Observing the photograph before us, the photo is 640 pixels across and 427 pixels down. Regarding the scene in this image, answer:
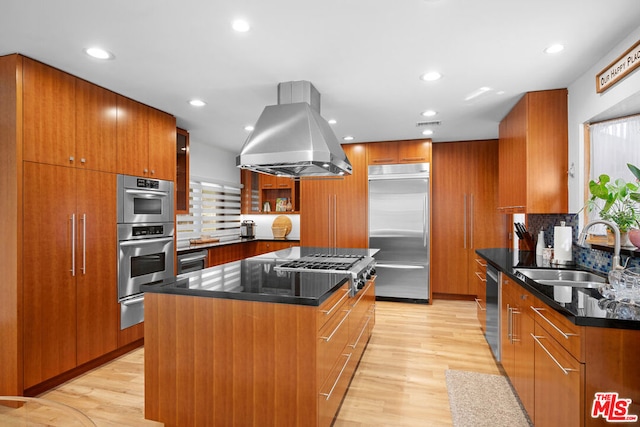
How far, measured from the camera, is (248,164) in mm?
2600

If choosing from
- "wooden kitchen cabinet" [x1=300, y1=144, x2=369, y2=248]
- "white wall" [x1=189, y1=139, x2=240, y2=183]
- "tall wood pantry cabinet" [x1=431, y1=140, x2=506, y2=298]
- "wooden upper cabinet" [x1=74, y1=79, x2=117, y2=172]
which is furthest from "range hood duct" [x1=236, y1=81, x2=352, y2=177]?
"tall wood pantry cabinet" [x1=431, y1=140, x2=506, y2=298]

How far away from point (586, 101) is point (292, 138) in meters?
2.31

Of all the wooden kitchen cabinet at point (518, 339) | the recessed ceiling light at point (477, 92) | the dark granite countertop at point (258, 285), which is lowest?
the wooden kitchen cabinet at point (518, 339)

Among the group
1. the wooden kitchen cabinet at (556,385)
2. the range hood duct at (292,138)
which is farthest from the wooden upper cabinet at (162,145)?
the wooden kitchen cabinet at (556,385)

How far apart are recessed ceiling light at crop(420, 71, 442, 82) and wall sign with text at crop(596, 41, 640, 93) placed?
1.10m

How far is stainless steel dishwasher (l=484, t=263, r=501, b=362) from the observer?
3004 millimetres

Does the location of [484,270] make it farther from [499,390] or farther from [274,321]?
[274,321]

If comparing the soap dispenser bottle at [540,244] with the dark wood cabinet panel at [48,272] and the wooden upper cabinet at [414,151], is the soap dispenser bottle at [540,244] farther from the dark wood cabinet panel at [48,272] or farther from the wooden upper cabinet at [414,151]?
the dark wood cabinet panel at [48,272]

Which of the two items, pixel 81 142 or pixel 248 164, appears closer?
pixel 248 164

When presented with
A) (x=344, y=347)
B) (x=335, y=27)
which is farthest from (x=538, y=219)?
(x=335, y=27)

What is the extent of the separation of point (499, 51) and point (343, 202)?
3249mm

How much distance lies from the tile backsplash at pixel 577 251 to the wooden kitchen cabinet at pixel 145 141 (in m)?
3.93

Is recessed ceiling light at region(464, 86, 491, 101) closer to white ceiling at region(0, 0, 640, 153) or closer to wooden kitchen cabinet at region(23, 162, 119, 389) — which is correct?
white ceiling at region(0, 0, 640, 153)

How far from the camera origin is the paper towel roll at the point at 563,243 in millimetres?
2932
